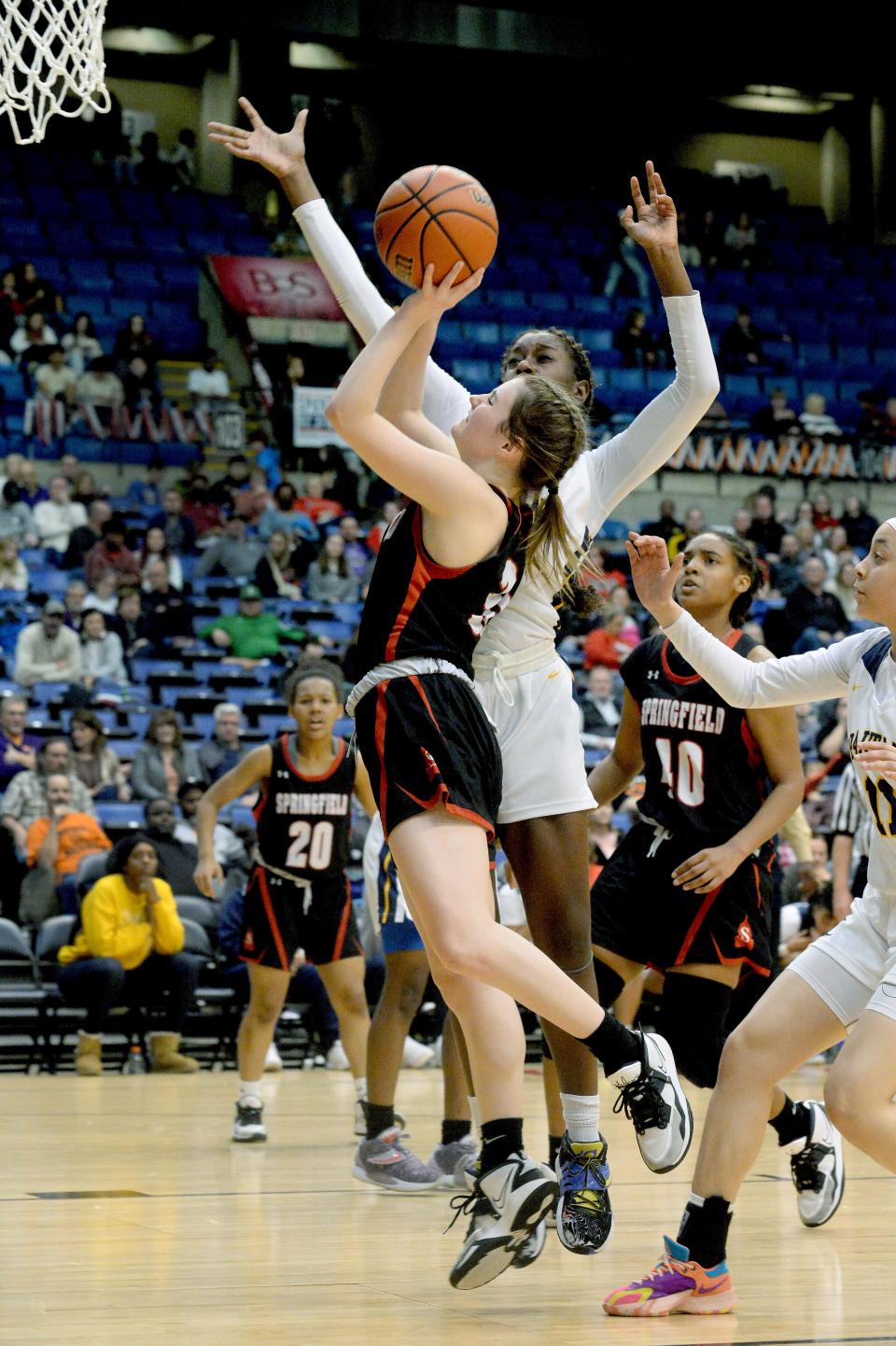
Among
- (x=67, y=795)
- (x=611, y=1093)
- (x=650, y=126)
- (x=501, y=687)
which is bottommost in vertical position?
(x=611, y=1093)

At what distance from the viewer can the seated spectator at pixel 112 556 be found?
1487cm

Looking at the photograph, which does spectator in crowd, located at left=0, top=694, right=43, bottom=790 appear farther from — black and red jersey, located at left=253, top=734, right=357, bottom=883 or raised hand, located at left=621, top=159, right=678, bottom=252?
raised hand, located at left=621, top=159, right=678, bottom=252

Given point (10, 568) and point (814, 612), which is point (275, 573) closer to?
point (10, 568)

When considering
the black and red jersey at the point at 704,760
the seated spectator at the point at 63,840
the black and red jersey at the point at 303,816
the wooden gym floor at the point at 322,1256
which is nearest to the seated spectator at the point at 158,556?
the seated spectator at the point at 63,840

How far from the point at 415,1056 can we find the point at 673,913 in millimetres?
5868

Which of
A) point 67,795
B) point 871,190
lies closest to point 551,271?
point 871,190

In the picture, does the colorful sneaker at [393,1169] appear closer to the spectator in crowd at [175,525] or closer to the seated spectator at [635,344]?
the spectator in crowd at [175,525]

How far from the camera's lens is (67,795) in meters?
10.9

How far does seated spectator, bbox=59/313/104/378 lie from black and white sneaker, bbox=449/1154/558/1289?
15.3m

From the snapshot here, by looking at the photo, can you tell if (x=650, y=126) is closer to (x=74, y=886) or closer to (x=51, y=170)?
(x=51, y=170)

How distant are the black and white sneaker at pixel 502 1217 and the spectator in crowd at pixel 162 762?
27.2 feet

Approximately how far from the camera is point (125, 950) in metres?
9.90

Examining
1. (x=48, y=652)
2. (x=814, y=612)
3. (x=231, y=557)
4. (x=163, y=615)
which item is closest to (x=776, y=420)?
(x=814, y=612)

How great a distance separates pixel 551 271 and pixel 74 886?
14.3 meters
